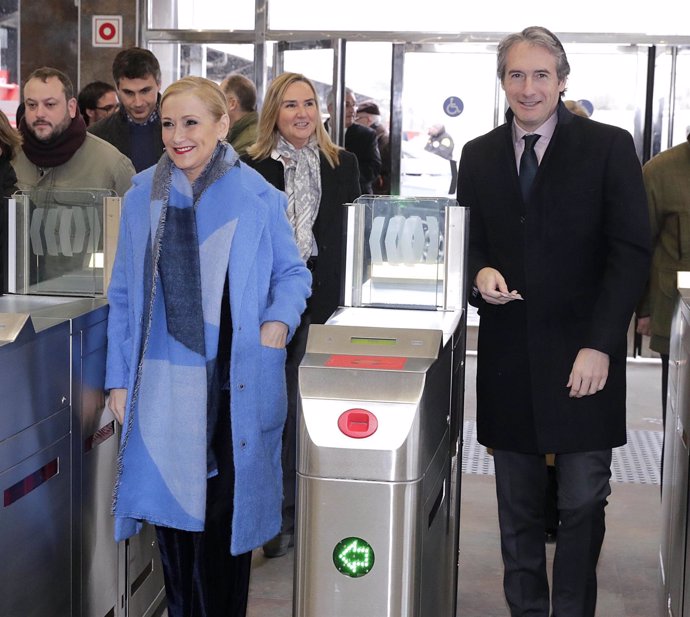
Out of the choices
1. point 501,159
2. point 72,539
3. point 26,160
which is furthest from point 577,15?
point 72,539

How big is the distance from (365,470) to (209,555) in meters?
0.68

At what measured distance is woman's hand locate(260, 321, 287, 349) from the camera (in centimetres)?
259

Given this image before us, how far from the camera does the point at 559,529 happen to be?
9.25ft

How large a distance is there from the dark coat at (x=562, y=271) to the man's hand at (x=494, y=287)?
6 cm

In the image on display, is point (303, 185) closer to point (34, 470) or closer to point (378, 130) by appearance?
point (34, 470)

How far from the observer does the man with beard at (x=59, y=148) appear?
3764 mm

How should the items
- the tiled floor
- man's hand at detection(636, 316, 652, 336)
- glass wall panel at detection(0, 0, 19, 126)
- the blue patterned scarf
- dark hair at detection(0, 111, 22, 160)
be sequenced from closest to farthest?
the blue patterned scarf → the tiled floor → dark hair at detection(0, 111, 22, 160) → man's hand at detection(636, 316, 652, 336) → glass wall panel at detection(0, 0, 19, 126)

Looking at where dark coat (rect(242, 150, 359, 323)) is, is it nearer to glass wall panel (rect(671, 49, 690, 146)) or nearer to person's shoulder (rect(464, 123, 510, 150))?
person's shoulder (rect(464, 123, 510, 150))

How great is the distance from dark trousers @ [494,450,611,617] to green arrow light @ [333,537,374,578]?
78 centimetres

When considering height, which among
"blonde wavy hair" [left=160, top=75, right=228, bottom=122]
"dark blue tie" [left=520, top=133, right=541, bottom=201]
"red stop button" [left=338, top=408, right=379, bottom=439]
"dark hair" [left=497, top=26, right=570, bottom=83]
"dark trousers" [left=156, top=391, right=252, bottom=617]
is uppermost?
"dark hair" [left=497, top=26, right=570, bottom=83]

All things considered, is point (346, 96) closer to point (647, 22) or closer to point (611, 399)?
point (647, 22)

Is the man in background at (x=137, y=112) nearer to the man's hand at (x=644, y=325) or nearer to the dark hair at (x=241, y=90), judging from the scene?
the dark hair at (x=241, y=90)

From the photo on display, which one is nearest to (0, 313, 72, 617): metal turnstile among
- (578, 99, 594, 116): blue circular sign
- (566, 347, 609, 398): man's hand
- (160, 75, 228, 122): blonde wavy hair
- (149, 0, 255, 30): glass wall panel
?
(160, 75, 228, 122): blonde wavy hair

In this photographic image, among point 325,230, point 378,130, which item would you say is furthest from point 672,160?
point 378,130
